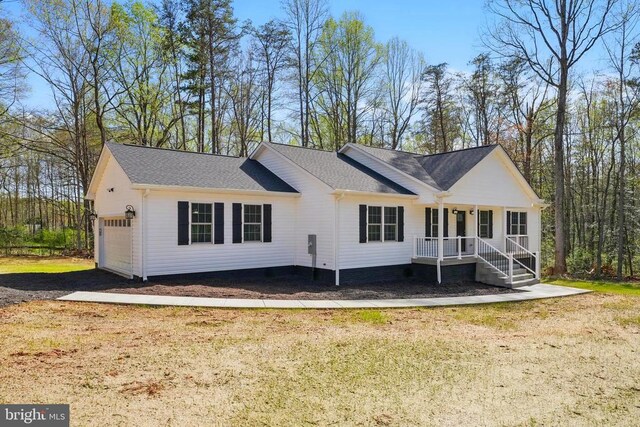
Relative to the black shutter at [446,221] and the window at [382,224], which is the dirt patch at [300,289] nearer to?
the window at [382,224]

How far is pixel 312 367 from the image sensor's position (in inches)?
228

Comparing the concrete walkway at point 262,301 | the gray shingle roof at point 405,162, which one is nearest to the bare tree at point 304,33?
the gray shingle roof at point 405,162

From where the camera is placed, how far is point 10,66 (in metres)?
22.8

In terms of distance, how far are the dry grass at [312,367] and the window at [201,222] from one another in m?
4.23

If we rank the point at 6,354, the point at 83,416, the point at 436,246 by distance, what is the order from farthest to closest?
1. the point at 436,246
2. the point at 6,354
3. the point at 83,416

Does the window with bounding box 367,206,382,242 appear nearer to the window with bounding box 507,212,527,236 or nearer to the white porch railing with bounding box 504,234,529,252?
the white porch railing with bounding box 504,234,529,252

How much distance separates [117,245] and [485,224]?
1492 cm

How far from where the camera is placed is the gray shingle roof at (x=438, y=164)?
16.0m

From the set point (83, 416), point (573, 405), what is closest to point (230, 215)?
point (83, 416)

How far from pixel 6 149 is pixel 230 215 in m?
19.8

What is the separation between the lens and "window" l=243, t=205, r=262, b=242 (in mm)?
14359

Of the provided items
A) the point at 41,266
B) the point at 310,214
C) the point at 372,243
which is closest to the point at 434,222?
the point at 372,243

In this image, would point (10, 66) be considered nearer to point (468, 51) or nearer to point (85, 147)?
point (85, 147)

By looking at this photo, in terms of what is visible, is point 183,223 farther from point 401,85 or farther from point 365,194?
point 401,85
